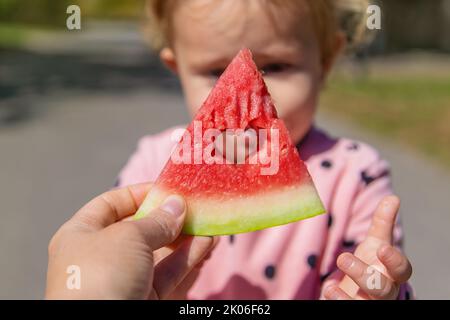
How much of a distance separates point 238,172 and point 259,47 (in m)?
0.44

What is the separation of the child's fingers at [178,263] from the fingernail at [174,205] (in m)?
0.14

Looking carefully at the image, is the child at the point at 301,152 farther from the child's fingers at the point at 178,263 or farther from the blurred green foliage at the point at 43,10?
the blurred green foliage at the point at 43,10

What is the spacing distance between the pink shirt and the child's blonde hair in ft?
1.30

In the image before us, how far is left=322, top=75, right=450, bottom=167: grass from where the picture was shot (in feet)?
22.9

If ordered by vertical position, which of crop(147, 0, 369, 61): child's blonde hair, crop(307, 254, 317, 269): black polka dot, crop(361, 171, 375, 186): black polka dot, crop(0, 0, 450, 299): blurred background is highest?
crop(147, 0, 369, 61): child's blonde hair

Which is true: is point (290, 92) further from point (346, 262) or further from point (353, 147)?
point (346, 262)

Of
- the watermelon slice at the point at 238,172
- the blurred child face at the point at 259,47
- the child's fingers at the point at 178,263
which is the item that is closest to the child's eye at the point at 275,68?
the blurred child face at the point at 259,47

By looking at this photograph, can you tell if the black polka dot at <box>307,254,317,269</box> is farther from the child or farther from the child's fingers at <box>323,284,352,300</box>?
the child's fingers at <box>323,284,352,300</box>

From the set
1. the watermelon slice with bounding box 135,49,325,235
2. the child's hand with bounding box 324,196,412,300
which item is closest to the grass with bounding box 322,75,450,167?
the child's hand with bounding box 324,196,412,300

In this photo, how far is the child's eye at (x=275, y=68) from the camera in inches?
69.5

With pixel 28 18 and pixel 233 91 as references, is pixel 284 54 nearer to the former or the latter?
pixel 233 91

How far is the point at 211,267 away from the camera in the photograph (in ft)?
6.72

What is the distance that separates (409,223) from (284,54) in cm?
334

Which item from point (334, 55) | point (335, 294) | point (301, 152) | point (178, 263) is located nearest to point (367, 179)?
point (301, 152)
